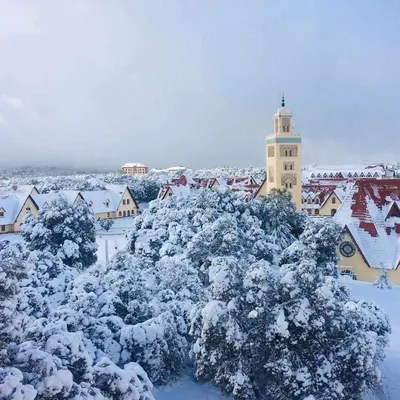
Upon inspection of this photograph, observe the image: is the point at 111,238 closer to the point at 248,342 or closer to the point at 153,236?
the point at 153,236

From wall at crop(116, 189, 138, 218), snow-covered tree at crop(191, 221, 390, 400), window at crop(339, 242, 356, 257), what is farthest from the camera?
wall at crop(116, 189, 138, 218)

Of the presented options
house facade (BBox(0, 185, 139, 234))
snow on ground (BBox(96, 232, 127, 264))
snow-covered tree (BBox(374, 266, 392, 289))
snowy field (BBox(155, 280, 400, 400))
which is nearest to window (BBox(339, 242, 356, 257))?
snow-covered tree (BBox(374, 266, 392, 289))

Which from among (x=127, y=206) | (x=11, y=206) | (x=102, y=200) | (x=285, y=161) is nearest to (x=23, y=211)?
(x=11, y=206)

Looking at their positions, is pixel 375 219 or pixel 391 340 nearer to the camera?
pixel 391 340

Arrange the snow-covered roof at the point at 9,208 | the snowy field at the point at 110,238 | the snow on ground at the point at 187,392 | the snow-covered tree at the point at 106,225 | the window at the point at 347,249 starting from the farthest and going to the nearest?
1. the snow-covered tree at the point at 106,225
2. the snow-covered roof at the point at 9,208
3. the snowy field at the point at 110,238
4. the window at the point at 347,249
5. the snow on ground at the point at 187,392

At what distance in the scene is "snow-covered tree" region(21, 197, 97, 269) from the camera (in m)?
24.9

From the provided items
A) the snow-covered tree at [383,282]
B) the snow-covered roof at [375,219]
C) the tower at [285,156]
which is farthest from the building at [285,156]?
the snow-covered tree at [383,282]

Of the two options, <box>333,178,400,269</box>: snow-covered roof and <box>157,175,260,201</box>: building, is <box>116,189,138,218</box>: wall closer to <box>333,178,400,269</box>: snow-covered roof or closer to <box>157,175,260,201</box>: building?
<box>157,175,260,201</box>: building

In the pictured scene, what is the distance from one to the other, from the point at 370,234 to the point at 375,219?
4.08 ft

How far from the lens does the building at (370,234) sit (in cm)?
2420

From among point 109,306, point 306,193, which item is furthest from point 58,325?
point 306,193

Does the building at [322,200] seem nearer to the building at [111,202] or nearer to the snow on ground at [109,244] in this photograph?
the building at [111,202]

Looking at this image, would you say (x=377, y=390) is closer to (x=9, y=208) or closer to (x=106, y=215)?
(x=9, y=208)

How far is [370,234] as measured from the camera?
2491 cm
